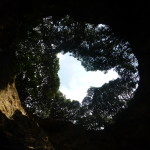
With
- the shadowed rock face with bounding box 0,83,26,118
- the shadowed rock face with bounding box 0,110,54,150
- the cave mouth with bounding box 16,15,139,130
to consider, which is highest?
the cave mouth with bounding box 16,15,139,130

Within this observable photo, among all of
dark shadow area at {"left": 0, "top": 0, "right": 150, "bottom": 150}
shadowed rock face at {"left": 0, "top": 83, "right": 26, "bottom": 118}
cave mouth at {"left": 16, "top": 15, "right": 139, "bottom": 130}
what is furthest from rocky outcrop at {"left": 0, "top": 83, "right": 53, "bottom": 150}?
cave mouth at {"left": 16, "top": 15, "right": 139, "bottom": 130}

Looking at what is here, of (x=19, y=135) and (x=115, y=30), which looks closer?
(x=19, y=135)

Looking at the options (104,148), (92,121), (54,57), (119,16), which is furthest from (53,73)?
(104,148)

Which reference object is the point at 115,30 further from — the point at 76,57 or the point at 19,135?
the point at 19,135

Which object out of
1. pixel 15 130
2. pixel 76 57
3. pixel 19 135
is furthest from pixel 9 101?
pixel 76 57

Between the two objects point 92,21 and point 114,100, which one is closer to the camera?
point 92,21

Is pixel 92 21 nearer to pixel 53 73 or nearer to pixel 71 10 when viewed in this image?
pixel 71 10

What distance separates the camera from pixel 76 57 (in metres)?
16.3

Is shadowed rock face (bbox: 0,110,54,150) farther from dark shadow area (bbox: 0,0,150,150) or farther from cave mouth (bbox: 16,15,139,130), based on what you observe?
cave mouth (bbox: 16,15,139,130)

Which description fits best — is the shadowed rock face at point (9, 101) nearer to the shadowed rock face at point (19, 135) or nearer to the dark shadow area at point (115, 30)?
the shadowed rock face at point (19, 135)

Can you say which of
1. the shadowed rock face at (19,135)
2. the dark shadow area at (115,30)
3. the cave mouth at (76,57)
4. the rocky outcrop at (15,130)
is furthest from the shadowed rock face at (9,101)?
the cave mouth at (76,57)

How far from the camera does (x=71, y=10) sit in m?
12.1

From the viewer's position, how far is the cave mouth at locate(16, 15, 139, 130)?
14.5 meters

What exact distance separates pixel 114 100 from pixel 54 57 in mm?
5667
